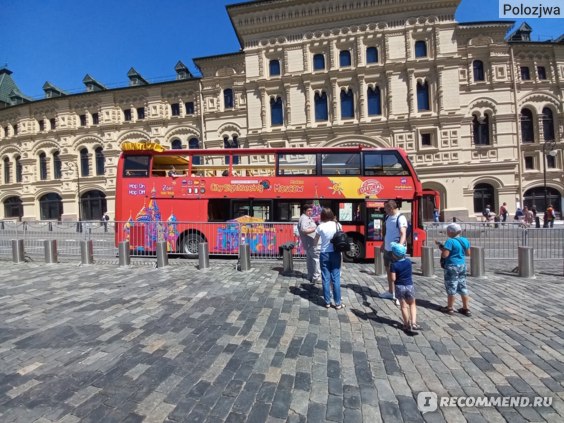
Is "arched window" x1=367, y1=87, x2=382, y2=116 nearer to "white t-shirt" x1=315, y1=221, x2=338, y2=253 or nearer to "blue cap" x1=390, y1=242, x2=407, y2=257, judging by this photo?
"white t-shirt" x1=315, y1=221, x2=338, y2=253

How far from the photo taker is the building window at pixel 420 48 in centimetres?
2275

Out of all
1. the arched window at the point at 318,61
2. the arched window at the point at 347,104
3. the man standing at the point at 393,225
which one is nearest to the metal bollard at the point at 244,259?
the man standing at the point at 393,225

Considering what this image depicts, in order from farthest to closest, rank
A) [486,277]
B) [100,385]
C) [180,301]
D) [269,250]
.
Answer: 1. [269,250]
2. [486,277]
3. [180,301]
4. [100,385]

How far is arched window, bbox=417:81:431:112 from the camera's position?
75.2ft

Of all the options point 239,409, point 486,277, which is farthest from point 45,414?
point 486,277

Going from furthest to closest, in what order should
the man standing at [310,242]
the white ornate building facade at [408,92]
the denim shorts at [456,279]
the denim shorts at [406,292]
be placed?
the white ornate building facade at [408,92], the man standing at [310,242], the denim shorts at [456,279], the denim shorts at [406,292]

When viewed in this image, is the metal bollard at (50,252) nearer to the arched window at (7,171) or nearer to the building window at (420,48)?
the building window at (420,48)

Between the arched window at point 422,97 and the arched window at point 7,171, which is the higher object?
the arched window at point 422,97

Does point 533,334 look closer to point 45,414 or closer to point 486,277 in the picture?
point 486,277

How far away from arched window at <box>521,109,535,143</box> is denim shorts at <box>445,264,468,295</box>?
26514 millimetres

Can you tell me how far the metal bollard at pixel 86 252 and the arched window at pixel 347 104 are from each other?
21305 mm

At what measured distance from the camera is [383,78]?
23297 mm

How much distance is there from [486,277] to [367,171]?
4.41 meters

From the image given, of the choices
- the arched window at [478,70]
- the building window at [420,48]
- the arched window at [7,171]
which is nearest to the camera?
the building window at [420,48]
